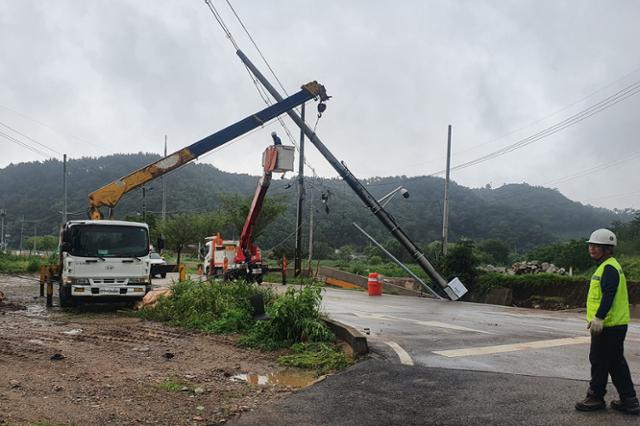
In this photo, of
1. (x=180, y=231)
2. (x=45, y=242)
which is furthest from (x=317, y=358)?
(x=45, y=242)

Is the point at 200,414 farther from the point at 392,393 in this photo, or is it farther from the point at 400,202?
the point at 400,202

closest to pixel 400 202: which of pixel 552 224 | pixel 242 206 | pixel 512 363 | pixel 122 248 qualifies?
pixel 552 224

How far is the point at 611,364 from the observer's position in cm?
565

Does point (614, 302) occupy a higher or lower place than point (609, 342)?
higher

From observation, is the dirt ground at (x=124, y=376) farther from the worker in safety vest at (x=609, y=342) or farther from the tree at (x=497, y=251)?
the tree at (x=497, y=251)

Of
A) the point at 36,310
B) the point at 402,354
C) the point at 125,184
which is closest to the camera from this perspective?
the point at 402,354

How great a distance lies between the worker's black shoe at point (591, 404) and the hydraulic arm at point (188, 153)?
15689mm

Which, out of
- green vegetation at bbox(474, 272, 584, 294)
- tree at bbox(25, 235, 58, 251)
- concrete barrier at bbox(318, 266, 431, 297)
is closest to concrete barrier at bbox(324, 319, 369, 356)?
green vegetation at bbox(474, 272, 584, 294)

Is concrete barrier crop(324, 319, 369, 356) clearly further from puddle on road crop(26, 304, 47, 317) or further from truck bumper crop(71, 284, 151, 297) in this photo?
puddle on road crop(26, 304, 47, 317)

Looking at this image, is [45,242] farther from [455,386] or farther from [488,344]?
[455,386]

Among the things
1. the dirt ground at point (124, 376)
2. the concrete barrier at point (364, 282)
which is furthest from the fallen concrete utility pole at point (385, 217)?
the dirt ground at point (124, 376)

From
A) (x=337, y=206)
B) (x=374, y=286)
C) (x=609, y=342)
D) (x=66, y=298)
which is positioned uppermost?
(x=337, y=206)

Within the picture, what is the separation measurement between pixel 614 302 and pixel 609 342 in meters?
0.39

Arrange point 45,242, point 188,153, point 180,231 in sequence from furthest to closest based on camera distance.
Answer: point 45,242
point 180,231
point 188,153
